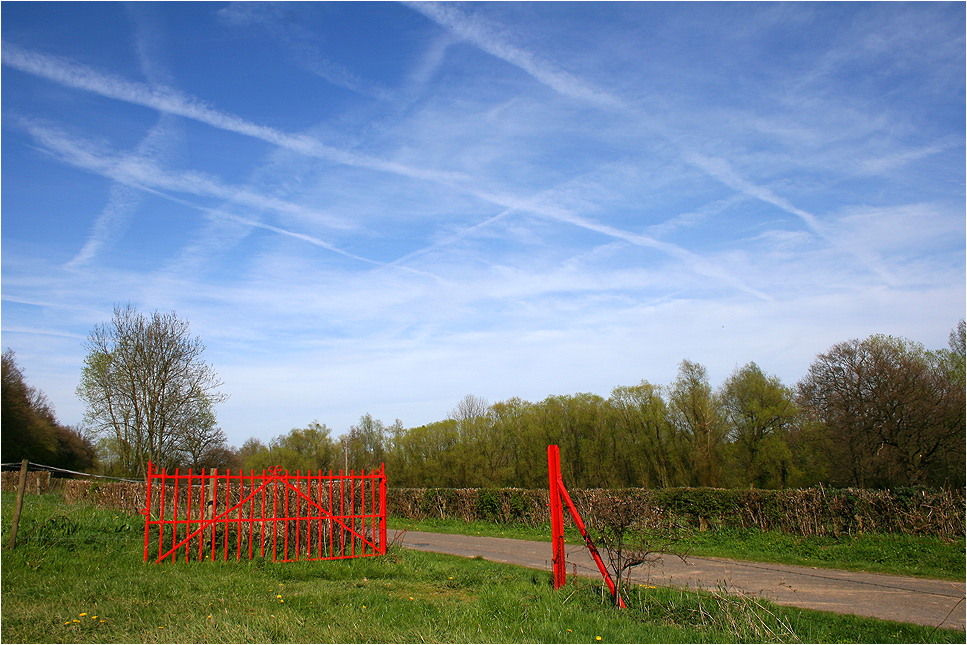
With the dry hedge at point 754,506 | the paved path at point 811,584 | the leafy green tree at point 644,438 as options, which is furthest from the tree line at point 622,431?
the paved path at point 811,584

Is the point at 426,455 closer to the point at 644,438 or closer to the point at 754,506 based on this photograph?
the point at 644,438

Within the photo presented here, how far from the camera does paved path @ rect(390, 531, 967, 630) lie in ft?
25.4

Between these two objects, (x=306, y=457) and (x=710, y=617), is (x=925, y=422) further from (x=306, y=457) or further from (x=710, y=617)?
(x=306, y=457)

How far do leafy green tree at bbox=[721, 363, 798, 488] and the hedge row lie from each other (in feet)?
69.3

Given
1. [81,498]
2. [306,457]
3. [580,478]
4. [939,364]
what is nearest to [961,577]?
[81,498]

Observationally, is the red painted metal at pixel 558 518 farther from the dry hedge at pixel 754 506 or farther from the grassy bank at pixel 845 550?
the grassy bank at pixel 845 550

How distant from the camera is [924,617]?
24.3 feet

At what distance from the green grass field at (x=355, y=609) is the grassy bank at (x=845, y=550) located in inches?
181

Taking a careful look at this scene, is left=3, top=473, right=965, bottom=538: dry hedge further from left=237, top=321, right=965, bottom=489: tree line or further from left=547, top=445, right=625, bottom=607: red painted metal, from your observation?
left=237, top=321, right=965, bottom=489: tree line

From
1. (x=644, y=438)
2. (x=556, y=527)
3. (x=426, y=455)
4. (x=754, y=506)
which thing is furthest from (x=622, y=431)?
(x=556, y=527)

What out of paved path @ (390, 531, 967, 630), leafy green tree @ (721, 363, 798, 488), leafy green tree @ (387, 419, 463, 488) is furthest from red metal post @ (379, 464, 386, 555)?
leafy green tree @ (387, 419, 463, 488)

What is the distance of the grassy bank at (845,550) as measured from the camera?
11133 millimetres

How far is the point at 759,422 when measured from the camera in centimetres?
3712

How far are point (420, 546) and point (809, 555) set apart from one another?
8.82 meters
